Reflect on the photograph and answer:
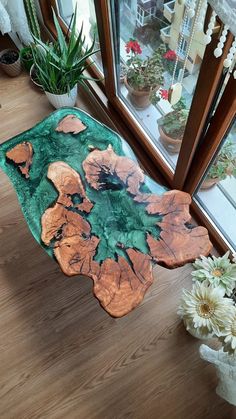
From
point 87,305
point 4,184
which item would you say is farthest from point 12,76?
point 87,305

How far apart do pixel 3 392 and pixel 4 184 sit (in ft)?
2.82

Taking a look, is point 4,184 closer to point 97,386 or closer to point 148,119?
point 148,119

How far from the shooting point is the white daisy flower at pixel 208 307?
3.92ft

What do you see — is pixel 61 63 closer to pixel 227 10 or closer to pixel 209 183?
pixel 209 183

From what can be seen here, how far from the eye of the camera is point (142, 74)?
5.36ft

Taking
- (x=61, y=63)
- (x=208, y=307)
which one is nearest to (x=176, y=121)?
(x=61, y=63)

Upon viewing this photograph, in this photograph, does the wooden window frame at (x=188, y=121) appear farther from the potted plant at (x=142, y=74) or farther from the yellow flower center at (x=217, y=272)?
the yellow flower center at (x=217, y=272)

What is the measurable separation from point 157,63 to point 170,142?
1.04ft

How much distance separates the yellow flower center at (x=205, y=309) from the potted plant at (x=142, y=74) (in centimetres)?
82

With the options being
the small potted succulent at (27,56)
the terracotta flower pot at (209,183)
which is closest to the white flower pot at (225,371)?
the terracotta flower pot at (209,183)

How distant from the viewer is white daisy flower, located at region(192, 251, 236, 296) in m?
1.24

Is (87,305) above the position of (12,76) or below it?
below

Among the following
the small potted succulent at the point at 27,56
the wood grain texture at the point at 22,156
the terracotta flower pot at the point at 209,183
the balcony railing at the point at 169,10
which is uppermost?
the balcony railing at the point at 169,10

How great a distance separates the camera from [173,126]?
63.4 inches
